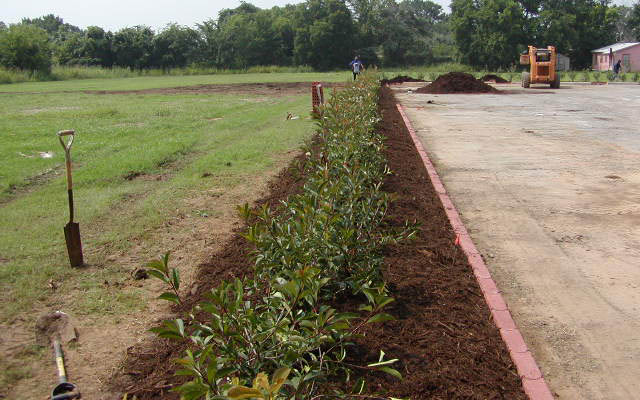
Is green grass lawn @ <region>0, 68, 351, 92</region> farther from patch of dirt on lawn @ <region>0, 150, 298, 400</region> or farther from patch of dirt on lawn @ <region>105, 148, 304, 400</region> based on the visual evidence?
patch of dirt on lawn @ <region>105, 148, 304, 400</region>

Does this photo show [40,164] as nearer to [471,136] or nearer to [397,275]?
[397,275]

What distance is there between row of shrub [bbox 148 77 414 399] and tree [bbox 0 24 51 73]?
66.3m

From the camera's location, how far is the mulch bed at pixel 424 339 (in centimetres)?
309

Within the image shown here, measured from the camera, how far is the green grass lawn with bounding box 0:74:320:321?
529cm

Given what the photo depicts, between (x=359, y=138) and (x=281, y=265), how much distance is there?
3.40 metres

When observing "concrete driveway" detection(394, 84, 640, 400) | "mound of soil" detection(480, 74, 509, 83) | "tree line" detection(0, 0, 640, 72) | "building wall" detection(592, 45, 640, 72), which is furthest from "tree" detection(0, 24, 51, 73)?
"building wall" detection(592, 45, 640, 72)

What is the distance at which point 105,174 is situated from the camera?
959 cm

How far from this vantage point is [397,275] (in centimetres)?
455

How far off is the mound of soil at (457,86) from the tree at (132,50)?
58.9 metres

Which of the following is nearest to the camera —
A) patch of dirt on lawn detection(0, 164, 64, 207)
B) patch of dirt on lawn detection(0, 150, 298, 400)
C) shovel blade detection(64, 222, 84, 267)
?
patch of dirt on lawn detection(0, 150, 298, 400)

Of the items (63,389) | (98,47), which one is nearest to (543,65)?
(63,389)

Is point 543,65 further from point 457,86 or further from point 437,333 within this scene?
point 437,333

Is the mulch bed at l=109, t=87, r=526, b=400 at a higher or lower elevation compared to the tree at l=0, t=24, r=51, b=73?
lower

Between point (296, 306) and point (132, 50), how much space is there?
85.1 m
